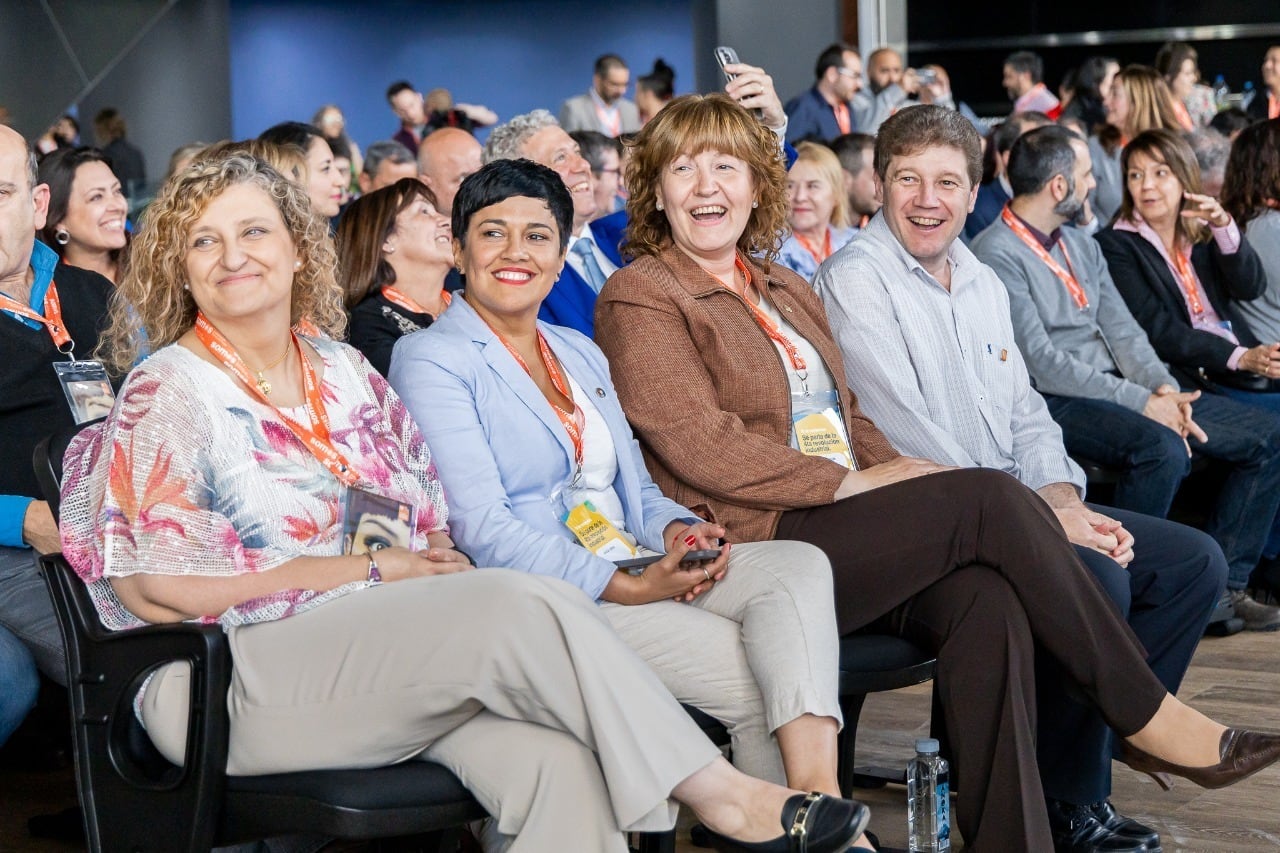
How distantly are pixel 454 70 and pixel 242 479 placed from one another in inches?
587

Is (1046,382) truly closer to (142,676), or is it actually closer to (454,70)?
(142,676)

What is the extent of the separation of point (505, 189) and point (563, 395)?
39 cm

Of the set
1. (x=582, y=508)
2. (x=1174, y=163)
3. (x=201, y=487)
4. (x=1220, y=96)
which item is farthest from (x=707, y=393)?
(x=1220, y=96)

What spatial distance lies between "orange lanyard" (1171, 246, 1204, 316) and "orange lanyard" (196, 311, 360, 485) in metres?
3.46

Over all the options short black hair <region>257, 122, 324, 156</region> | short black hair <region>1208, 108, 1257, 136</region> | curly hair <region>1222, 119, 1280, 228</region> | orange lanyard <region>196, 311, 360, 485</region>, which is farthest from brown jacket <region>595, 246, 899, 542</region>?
short black hair <region>1208, 108, 1257, 136</region>

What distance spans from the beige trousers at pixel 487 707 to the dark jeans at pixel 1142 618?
106 centimetres

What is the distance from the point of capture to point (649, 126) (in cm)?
313

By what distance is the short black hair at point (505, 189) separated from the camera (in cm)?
276

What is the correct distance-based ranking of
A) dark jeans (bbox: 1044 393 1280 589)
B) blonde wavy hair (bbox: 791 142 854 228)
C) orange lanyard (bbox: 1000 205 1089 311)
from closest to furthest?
1. dark jeans (bbox: 1044 393 1280 589)
2. orange lanyard (bbox: 1000 205 1089 311)
3. blonde wavy hair (bbox: 791 142 854 228)

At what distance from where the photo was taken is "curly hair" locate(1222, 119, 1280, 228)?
525cm

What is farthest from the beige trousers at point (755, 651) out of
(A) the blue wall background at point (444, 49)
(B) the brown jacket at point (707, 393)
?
(A) the blue wall background at point (444, 49)

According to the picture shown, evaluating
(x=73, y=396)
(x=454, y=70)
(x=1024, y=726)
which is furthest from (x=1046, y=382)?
(x=454, y=70)

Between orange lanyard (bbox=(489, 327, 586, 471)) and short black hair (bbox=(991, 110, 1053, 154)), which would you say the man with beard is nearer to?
short black hair (bbox=(991, 110, 1053, 154))

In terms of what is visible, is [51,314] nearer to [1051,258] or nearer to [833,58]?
[1051,258]
